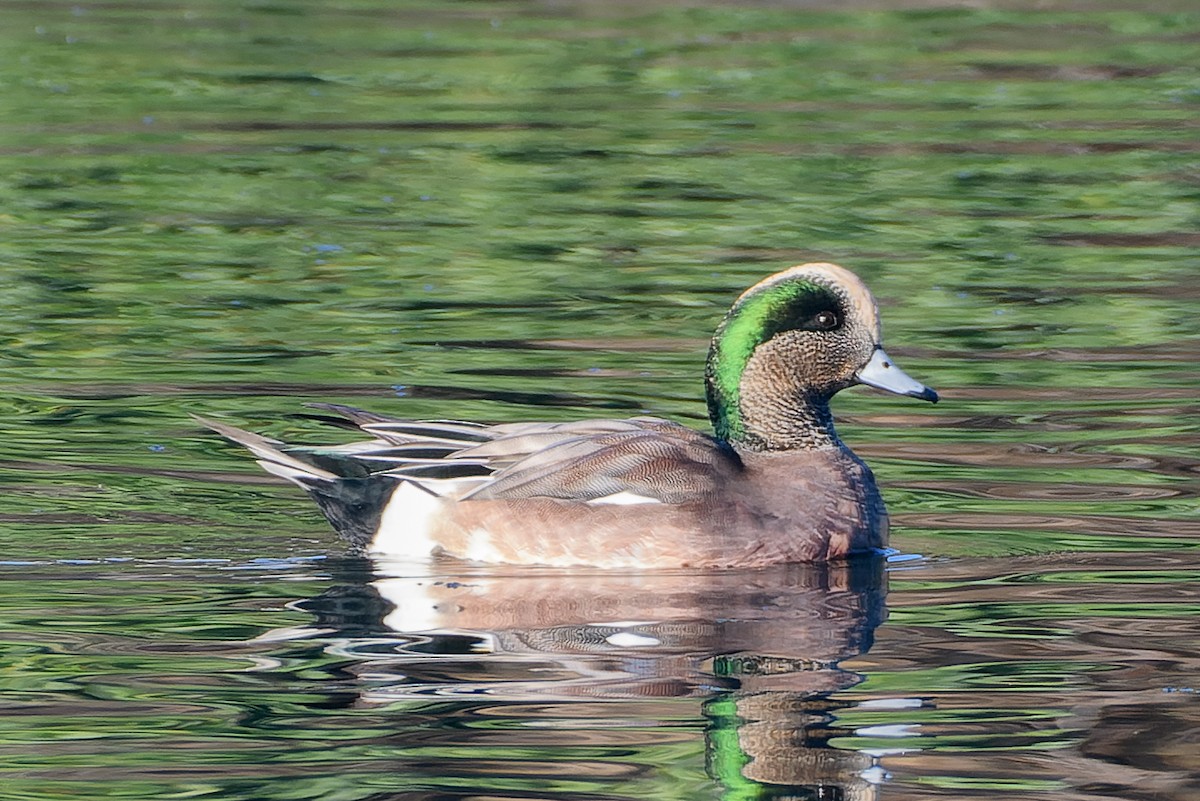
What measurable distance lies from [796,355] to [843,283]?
11.2 inches

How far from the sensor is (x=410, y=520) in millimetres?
8227

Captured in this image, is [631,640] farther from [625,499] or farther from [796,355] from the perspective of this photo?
[796,355]

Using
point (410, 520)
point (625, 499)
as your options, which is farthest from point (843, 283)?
point (410, 520)

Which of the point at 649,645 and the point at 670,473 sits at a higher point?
the point at 670,473

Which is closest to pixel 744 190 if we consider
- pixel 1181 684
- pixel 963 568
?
pixel 963 568

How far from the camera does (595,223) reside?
559 inches

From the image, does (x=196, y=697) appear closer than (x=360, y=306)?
Yes

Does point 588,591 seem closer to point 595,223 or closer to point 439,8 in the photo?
point 595,223

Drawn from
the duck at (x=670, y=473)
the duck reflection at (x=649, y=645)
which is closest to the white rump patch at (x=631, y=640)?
the duck reflection at (x=649, y=645)

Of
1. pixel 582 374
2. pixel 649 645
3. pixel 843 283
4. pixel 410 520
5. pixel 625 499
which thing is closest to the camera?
pixel 649 645

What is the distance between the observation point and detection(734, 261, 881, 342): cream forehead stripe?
8352 millimetres

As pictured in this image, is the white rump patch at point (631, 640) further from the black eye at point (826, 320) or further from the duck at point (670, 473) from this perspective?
the black eye at point (826, 320)

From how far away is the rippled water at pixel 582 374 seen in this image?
6.24 m

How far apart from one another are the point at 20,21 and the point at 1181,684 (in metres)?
16.9
